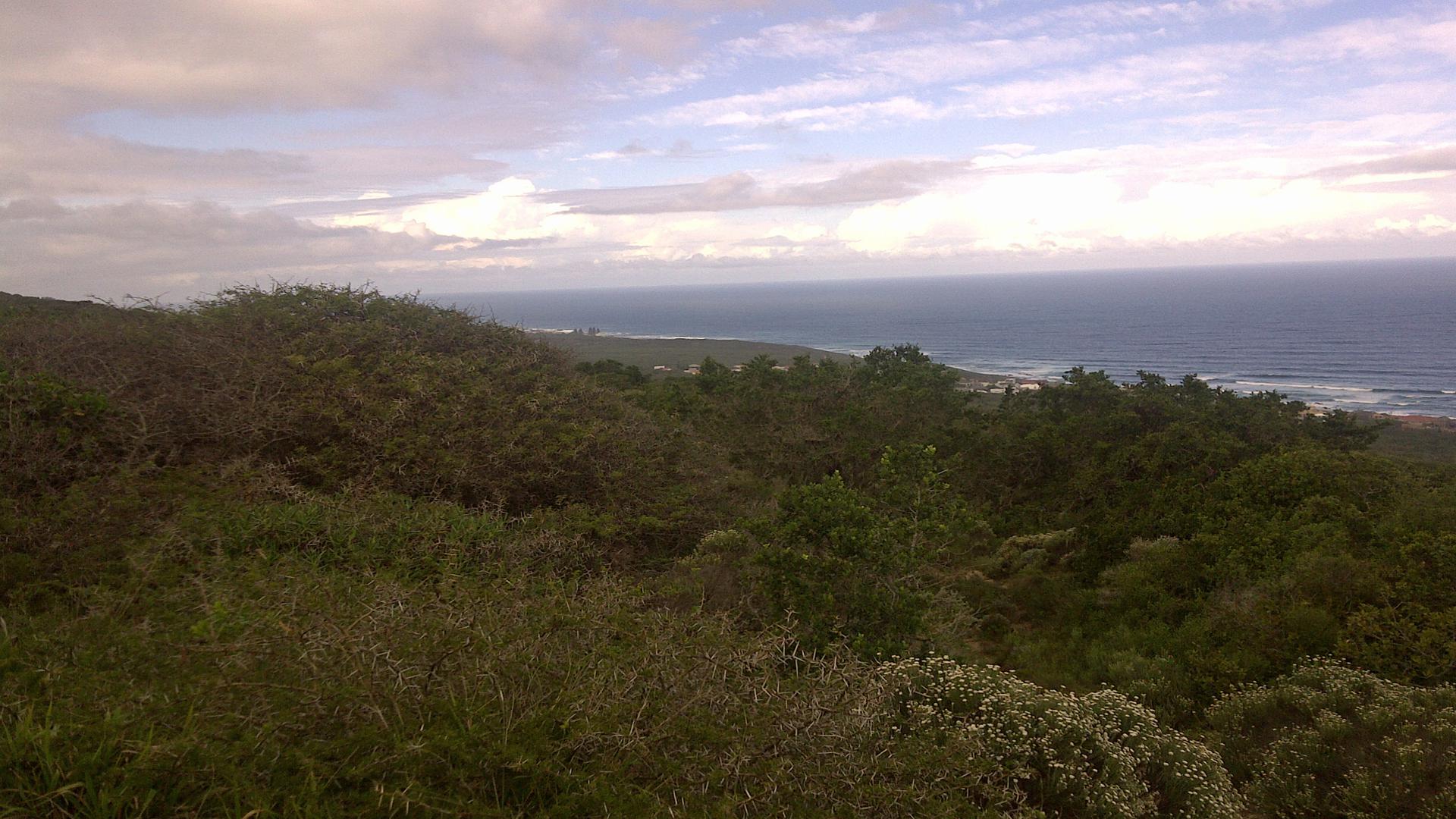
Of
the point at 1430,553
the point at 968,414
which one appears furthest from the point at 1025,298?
the point at 1430,553

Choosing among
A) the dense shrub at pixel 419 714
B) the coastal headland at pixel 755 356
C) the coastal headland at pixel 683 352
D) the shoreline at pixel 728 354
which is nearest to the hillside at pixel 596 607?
the dense shrub at pixel 419 714

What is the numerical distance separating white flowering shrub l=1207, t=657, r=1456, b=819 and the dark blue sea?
13.3 m

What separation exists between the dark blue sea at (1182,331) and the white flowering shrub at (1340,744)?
13338 mm

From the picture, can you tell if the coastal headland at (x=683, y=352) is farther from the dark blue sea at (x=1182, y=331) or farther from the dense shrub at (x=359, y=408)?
the dense shrub at (x=359, y=408)

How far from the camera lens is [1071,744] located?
621 centimetres

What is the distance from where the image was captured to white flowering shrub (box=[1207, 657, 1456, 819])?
5.79 metres

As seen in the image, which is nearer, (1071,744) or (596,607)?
(596,607)

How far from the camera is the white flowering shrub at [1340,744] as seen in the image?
19.0 ft

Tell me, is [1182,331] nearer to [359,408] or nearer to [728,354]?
[728,354]

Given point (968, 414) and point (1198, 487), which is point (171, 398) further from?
point (968, 414)

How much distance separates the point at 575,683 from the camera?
3.85 meters

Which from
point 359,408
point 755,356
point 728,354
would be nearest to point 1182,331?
point 728,354

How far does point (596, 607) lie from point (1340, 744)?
6988mm

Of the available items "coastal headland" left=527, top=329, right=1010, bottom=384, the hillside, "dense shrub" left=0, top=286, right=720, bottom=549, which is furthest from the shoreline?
Answer: "dense shrub" left=0, top=286, right=720, bottom=549
